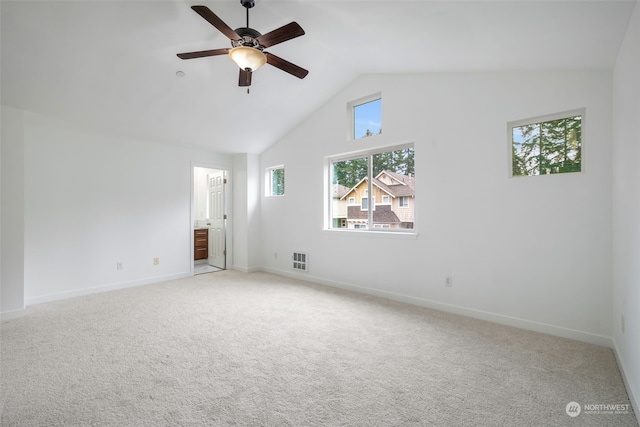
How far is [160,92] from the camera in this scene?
3.69 metres

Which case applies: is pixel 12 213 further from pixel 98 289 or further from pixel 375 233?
pixel 375 233

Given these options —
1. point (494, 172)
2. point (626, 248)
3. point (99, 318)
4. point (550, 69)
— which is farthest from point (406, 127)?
point (99, 318)

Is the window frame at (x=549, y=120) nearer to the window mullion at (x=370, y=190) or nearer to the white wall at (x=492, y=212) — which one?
the white wall at (x=492, y=212)

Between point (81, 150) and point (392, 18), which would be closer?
point (392, 18)

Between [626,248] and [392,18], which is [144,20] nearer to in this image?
[392,18]

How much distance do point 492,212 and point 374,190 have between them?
1639 millimetres

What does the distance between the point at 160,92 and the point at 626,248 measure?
473cm

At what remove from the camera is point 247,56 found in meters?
2.34

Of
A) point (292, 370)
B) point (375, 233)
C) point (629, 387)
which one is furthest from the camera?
point (375, 233)

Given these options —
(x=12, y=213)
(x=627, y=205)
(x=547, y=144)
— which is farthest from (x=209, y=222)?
(x=627, y=205)

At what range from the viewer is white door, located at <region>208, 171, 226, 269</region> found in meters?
6.25

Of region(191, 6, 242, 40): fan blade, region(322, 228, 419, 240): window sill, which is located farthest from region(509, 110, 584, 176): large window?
region(191, 6, 242, 40): fan blade

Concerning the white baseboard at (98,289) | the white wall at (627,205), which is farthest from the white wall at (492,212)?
the white baseboard at (98,289)

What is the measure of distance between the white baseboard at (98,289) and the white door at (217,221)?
995 millimetres
